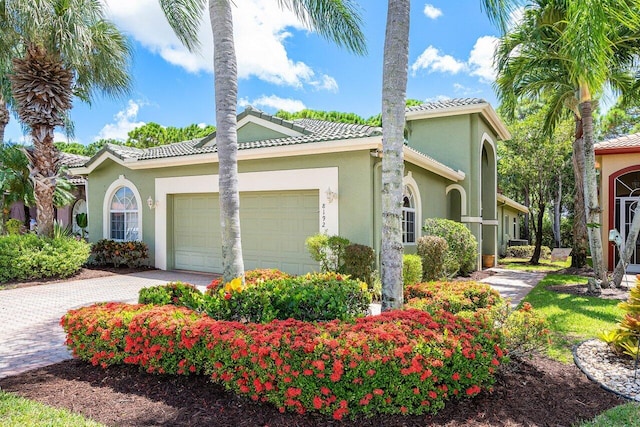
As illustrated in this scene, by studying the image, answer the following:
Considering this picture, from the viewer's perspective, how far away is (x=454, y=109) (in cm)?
1495

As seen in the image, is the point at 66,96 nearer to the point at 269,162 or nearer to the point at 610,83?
the point at 269,162

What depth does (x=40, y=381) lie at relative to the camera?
4559mm

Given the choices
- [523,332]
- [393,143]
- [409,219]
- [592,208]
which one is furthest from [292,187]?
[592,208]

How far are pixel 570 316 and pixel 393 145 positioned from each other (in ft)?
18.1

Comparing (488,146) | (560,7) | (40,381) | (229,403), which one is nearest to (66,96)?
(40,381)

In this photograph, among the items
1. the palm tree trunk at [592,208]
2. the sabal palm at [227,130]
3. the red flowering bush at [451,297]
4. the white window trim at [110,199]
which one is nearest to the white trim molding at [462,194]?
the palm tree trunk at [592,208]

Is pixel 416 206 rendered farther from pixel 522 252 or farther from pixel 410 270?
pixel 522 252

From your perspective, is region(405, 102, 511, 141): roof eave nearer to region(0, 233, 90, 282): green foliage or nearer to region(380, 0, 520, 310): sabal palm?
region(380, 0, 520, 310): sabal palm

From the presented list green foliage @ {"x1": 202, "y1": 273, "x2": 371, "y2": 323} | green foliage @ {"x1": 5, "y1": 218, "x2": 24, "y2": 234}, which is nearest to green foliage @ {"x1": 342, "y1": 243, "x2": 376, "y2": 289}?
green foliage @ {"x1": 202, "y1": 273, "x2": 371, "y2": 323}

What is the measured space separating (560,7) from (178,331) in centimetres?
1255

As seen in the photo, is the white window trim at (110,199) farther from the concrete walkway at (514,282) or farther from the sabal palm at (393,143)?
the concrete walkway at (514,282)

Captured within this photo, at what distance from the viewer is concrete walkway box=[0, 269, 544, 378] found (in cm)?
558

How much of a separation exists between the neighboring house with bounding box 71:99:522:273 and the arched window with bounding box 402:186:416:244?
0.06 meters

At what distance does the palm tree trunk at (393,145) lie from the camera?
5379 mm
